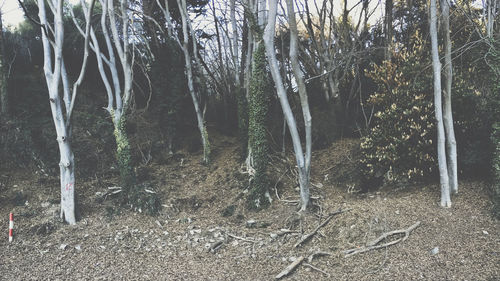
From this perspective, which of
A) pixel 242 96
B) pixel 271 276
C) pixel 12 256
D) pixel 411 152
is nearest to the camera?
pixel 271 276

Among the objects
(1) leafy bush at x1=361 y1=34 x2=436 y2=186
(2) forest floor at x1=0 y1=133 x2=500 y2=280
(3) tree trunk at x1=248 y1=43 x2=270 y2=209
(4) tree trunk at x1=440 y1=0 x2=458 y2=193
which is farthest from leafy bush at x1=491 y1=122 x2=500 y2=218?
(3) tree trunk at x1=248 y1=43 x2=270 y2=209

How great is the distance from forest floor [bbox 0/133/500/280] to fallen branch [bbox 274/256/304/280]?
98mm

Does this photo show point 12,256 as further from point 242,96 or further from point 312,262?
point 242,96

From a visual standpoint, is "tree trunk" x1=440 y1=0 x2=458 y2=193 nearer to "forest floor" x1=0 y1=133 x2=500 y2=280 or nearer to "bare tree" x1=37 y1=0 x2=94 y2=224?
"forest floor" x1=0 y1=133 x2=500 y2=280

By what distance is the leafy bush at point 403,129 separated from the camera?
25.3 ft

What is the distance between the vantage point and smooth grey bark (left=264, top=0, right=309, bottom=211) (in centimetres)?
Answer: 696

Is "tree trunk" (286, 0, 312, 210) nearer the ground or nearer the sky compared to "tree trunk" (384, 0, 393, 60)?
nearer the ground

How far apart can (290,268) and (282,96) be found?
3.63 meters

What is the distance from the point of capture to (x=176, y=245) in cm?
699

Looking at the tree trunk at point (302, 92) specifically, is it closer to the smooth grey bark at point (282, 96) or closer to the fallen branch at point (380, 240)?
the smooth grey bark at point (282, 96)

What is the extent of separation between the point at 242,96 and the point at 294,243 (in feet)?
18.9

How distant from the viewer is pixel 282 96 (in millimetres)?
7285

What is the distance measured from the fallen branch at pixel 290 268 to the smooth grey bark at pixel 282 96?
1.88 metres

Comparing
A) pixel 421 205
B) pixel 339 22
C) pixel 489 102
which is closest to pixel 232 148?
pixel 339 22
